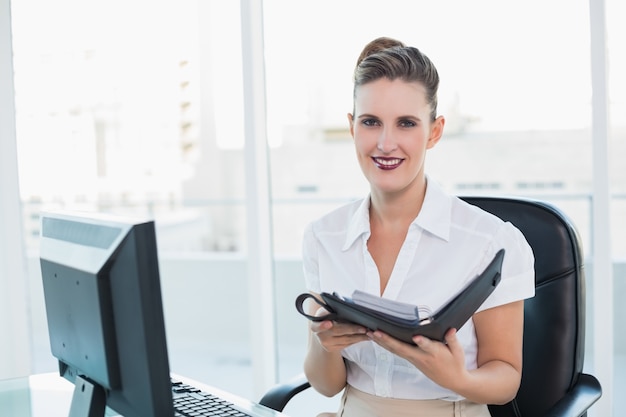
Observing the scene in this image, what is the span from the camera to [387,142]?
144 centimetres

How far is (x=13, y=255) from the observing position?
3158mm

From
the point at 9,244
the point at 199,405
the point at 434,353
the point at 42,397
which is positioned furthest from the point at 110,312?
the point at 9,244

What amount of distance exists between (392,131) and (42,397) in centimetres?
98

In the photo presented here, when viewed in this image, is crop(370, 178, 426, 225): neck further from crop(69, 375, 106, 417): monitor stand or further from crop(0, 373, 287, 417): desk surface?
crop(69, 375, 106, 417): monitor stand

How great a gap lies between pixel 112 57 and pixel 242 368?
6.38 ft

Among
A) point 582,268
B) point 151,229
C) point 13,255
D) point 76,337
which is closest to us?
point 151,229

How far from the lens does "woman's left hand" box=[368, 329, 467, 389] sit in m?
1.18

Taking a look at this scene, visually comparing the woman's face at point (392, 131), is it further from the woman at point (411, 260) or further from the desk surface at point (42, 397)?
the desk surface at point (42, 397)

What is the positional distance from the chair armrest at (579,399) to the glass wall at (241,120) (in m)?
0.55

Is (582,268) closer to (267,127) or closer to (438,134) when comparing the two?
(438,134)

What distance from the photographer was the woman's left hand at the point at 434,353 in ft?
3.87

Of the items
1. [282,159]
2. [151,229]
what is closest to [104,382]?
[151,229]

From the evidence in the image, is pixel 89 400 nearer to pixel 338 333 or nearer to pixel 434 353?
pixel 338 333

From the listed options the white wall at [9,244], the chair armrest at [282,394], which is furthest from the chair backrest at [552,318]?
the white wall at [9,244]
